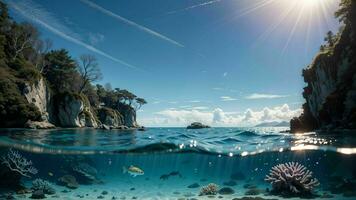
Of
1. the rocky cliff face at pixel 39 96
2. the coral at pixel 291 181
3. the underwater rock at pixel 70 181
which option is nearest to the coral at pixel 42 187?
the underwater rock at pixel 70 181

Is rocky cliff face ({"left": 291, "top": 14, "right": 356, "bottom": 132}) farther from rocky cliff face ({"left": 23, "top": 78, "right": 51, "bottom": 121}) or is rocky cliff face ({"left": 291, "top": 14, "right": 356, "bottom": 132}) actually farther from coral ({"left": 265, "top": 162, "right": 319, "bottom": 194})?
rocky cliff face ({"left": 23, "top": 78, "right": 51, "bottom": 121})

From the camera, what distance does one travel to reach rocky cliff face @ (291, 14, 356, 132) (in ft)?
116

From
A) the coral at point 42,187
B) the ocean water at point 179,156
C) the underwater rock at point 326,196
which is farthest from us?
the ocean water at point 179,156

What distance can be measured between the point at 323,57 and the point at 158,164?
103 feet

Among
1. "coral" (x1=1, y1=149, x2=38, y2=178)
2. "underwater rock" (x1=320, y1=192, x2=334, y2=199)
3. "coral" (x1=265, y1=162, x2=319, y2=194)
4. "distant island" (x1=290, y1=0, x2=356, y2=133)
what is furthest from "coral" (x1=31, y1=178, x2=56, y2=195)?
"distant island" (x1=290, y1=0, x2=356, y2=133)

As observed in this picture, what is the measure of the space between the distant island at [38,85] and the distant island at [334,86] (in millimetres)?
33668

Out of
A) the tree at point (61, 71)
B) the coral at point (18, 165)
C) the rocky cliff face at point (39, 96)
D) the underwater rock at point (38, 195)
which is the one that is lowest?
the underwater rock at point (38, 195)

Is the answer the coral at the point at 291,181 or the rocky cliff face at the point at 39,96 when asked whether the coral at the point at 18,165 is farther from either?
the rocky cliff face at the point at 39,96

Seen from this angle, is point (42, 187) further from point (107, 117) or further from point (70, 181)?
point (107, 117)

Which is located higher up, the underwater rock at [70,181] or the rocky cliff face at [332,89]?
the rocky cliff face at [332,89]

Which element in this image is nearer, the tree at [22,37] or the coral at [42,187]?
the coral at [42,187]

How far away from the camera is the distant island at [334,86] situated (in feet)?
117

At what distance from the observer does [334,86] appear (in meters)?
A: 41.7

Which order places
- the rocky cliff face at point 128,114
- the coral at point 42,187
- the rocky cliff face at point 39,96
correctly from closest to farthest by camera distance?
1. the coral at point 42,187
2. the rocky cliff face at point 39,96
3. the rocky cliff face at point 128,114
